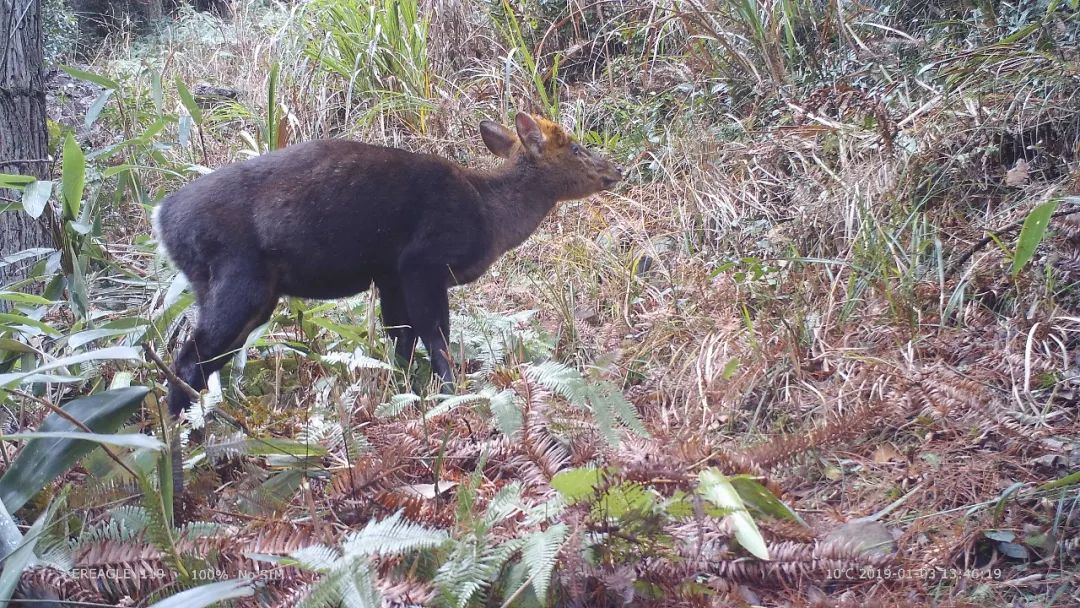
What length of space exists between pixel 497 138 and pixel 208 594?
14.4 feet

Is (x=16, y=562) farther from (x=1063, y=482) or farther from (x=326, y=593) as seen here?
(x=1063, y=482)

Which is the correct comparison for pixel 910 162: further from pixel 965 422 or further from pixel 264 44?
pixel 264 44

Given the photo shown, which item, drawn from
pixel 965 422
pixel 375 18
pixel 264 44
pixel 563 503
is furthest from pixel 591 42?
pixel 563 503

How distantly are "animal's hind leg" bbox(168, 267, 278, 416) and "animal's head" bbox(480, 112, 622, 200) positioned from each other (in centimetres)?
202

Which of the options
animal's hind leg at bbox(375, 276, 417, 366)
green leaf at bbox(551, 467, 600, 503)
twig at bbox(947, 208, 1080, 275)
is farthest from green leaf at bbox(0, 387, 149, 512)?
twig at bbox(947, 208, 1080, 275)

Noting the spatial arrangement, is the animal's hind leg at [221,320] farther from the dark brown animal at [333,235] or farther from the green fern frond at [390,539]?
the green fern frond at [390,539]

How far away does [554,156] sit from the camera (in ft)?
19.3

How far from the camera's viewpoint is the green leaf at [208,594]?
1912 millimetres

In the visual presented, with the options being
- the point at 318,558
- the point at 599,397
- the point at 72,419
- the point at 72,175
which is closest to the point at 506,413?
the point at 599,397

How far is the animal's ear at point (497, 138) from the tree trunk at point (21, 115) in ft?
8.10

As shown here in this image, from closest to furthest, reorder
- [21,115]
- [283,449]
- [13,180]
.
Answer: [283,449]
[13,180]
[21,115]

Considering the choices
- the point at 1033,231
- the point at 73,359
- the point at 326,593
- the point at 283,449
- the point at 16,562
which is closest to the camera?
the point at 326,593

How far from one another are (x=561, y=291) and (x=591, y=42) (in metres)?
3.87

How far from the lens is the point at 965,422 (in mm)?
3250
